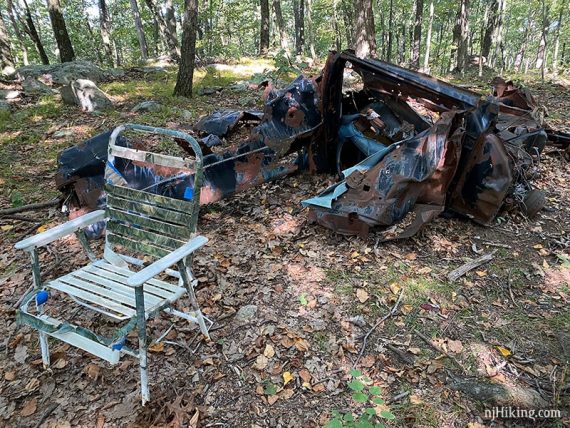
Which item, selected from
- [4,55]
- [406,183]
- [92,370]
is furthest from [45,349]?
[4,55]

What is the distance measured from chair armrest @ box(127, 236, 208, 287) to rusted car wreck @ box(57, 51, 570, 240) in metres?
0.94

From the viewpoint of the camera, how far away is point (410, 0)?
952 inches

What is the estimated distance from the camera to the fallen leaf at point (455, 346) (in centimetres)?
269

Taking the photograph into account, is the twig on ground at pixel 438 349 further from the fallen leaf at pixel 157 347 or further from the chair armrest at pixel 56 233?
the chair armrest at pixel 56 233

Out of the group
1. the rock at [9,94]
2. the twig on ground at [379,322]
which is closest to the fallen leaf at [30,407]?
the twig on ground at [379,322]

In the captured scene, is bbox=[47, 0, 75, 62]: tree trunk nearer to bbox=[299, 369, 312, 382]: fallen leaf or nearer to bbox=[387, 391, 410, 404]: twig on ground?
bbox=[299, 369, 312, 382]: fallen leaf

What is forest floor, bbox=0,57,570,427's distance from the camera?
2.34 metres

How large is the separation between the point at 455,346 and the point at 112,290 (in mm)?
2404

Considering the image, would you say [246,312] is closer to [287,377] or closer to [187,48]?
[287,377]

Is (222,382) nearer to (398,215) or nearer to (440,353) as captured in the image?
(440,353)

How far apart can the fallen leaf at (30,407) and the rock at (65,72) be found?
982cm

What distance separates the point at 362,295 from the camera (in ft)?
10.4

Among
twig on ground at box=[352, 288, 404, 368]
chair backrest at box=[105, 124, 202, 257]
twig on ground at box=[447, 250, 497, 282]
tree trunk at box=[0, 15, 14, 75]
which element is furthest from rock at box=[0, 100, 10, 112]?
twig on ground at box=[447, 250, 497, 282]

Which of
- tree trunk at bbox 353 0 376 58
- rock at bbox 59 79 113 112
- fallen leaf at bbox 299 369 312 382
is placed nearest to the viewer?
fallen leaf at bbox 299 369 312 382
